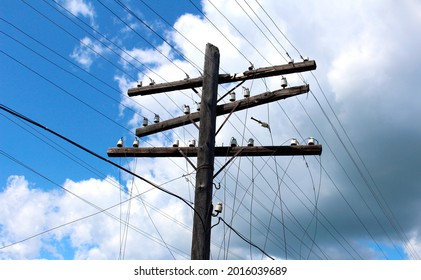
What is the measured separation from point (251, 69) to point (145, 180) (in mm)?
3292

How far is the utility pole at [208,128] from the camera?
8.48 metres

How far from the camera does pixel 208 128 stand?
29.7 ft

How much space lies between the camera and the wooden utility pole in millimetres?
8203

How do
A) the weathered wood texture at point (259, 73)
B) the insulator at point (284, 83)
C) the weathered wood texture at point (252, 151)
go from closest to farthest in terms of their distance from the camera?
the weathered wood texture at point (252, 151) < the insulator at point (284, 83) < the weathered wood texture at point (259, 73)

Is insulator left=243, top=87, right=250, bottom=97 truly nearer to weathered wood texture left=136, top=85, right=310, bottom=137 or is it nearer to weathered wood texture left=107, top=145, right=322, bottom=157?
weathered wood texture left=136, top=85, right=310, bottom=137

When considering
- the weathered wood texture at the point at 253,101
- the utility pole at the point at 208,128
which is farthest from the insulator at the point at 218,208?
the weathered wood texture at the point at 253,101

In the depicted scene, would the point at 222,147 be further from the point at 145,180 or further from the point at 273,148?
the point at 145,180

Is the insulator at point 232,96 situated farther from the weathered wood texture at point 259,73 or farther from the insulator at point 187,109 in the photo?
the insulator at point 187,109

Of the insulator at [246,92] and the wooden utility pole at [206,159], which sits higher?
the insulator at [246,92]

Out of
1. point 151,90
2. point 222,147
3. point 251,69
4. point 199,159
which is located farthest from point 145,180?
point 251,69

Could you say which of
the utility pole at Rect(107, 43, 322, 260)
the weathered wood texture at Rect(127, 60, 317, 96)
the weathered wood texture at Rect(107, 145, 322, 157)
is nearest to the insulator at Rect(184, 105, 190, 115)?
the utility pole at Rect(107, 43, 322, 260)

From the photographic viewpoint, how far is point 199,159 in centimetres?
883
